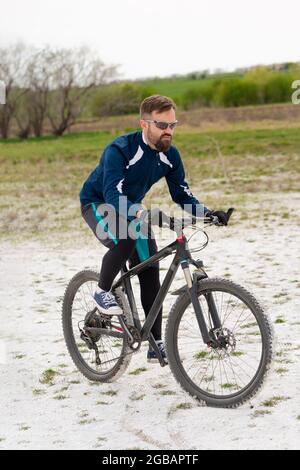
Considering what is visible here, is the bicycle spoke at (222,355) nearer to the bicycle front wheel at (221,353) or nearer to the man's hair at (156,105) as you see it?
the bicycle front wheel at (221,353)

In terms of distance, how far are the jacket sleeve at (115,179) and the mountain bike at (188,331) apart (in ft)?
0.91

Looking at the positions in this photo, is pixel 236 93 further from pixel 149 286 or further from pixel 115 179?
pixel 115 179

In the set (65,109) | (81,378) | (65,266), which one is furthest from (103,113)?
(81,378)

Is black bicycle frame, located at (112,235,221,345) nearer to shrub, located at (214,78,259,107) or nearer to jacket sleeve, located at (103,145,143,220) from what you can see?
jacket sleeve, located at (103,145,143,220)

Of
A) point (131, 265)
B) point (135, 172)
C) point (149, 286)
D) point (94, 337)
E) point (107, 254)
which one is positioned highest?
point (135, 172)

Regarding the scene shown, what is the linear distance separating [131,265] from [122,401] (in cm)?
83

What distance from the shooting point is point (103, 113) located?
154 ft

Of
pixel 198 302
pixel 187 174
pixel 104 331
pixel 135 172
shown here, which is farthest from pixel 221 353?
pixel 187 174

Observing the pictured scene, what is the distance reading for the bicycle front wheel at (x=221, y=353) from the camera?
4.46m

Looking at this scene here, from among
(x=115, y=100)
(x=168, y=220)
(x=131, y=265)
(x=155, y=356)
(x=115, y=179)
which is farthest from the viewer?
(x=115, y=100)

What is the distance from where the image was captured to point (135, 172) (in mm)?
4762

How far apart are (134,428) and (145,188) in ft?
4.55

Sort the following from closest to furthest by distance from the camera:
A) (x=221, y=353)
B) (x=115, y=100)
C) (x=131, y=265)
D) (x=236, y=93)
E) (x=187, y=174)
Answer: (x=221, y=353), (x=131, y=265), (x=187, y=174), (x=115, y=100), (x=236, y=93)
